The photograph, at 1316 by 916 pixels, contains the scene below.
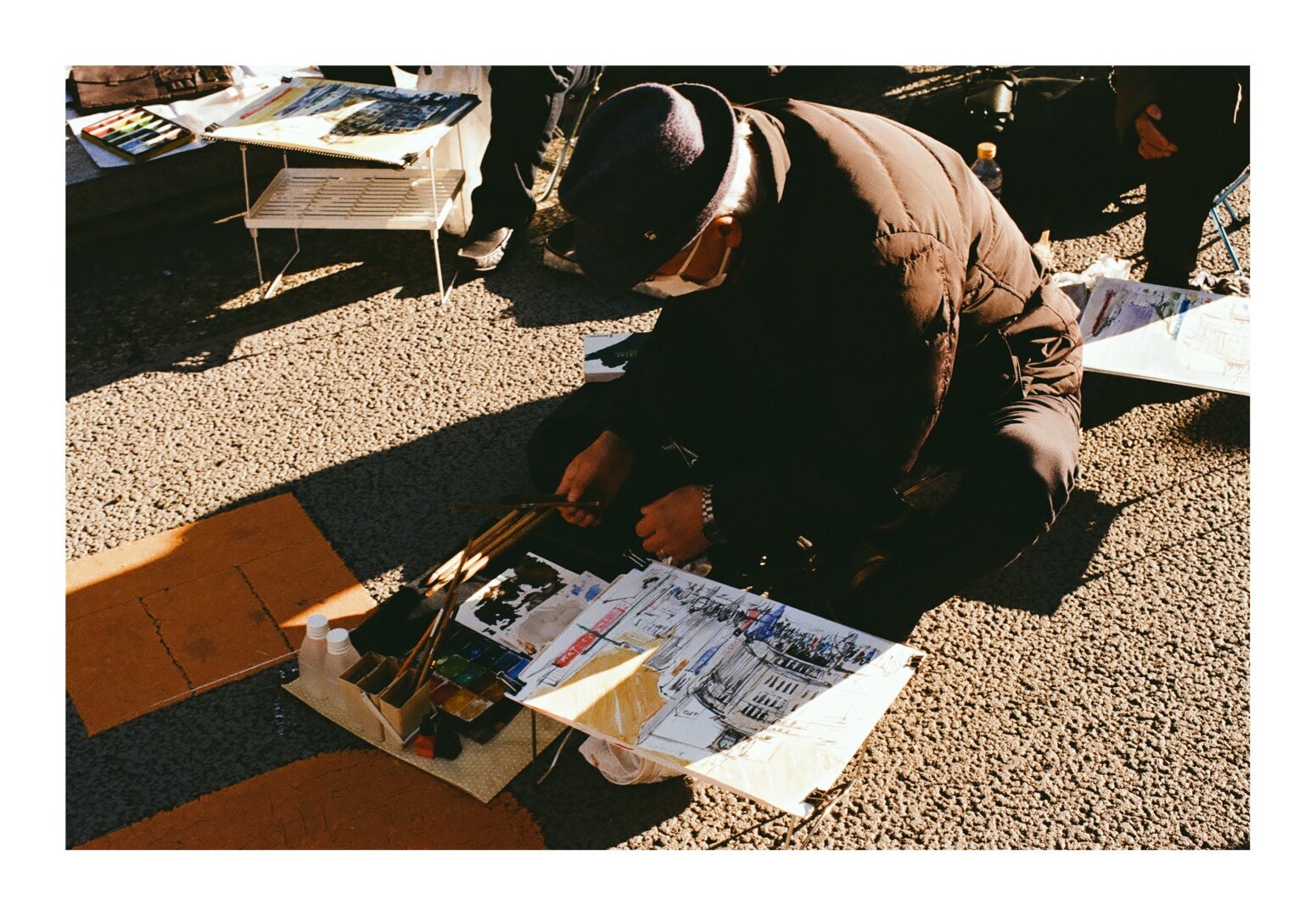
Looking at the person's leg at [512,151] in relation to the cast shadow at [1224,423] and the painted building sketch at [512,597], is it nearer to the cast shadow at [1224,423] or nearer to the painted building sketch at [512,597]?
the painted building sketch at [512,597]

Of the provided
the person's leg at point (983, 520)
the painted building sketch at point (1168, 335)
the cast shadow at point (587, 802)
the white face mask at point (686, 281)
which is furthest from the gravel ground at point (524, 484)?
the white face mask at point (686, 281)

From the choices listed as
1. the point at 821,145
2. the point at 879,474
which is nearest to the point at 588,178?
the point at 821,145

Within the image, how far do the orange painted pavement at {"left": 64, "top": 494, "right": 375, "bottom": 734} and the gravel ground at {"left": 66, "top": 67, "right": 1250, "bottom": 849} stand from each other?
0.22ft

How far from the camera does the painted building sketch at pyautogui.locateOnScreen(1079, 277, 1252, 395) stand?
3195 mm

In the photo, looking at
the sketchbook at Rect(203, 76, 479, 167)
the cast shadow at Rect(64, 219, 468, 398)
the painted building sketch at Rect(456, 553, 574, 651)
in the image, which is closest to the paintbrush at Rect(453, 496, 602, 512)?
the painted building sketch at Rect(456, 553, 574, 651)

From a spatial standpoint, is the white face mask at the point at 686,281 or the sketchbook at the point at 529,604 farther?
the sketchbook at the point at 529,604

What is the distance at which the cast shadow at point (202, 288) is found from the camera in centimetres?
387

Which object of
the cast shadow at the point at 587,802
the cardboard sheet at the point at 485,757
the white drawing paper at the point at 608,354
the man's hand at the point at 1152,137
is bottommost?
the cast shadow at the point at 587,802

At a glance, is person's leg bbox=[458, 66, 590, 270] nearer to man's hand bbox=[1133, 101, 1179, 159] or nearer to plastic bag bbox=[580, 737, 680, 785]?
man's hand bbox=[1133, 101, 1179, 159]

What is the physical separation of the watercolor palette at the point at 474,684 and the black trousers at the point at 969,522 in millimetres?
794

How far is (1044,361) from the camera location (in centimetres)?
250

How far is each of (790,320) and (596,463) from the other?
26.0 inches

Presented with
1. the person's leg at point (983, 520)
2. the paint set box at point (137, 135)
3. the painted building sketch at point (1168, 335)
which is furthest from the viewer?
the paint set box at point (137, 135)

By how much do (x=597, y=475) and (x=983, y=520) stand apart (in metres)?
0.93
